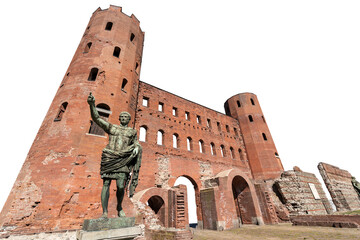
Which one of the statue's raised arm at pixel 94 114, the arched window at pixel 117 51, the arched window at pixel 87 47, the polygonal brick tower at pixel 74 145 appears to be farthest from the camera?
the arched window at pixel 117 51

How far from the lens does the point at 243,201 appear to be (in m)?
13.7

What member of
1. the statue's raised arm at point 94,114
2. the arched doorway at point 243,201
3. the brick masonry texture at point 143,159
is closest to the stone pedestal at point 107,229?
the statue's raised arm at point 94,114

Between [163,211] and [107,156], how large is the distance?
7497 millimetres

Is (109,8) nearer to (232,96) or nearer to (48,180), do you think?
(48,180)

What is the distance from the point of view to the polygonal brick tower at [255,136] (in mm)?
17781

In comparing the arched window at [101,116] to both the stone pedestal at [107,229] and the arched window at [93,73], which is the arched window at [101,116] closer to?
the arched window at [93,73]

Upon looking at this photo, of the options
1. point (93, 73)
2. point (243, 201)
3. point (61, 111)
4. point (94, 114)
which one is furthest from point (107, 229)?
point (243, 201)

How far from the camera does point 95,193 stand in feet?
23.9

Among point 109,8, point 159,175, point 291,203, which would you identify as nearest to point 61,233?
point 159,175

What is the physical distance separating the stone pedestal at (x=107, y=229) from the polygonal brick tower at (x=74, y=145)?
476 centimetres

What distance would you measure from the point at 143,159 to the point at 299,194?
1451cm

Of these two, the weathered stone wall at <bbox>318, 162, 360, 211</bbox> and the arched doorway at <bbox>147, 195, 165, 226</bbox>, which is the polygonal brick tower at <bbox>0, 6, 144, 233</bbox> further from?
the weathered stone wall at <bbox>318, 162, 360, 211</bbox>

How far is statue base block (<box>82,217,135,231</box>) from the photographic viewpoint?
2.89m

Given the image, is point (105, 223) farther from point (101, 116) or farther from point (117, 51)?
point (117, 51)
